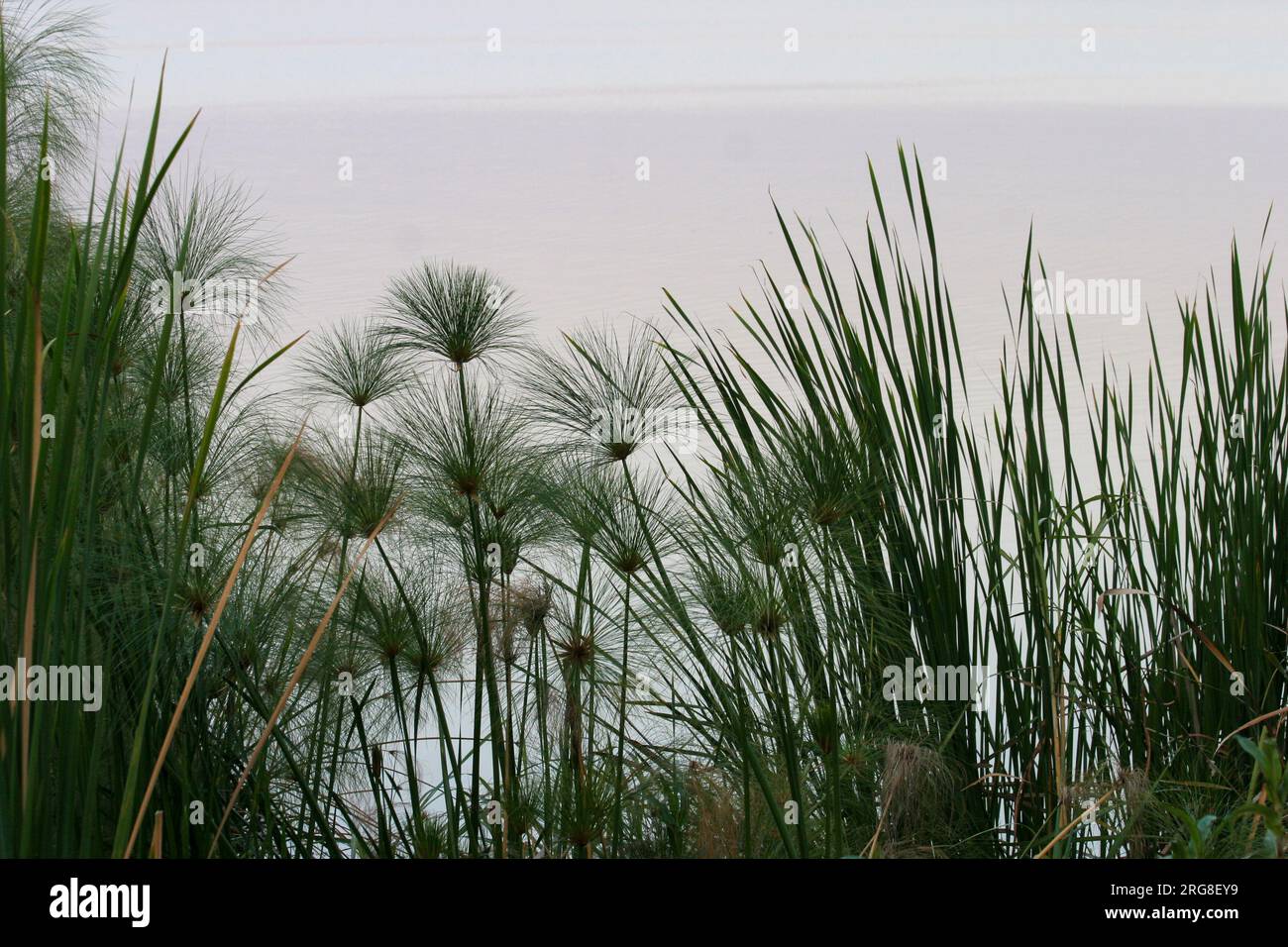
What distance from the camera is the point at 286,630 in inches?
56.6

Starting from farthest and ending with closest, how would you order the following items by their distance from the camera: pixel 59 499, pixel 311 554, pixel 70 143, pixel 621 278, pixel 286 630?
pixel 621 278, pixel 70 143, pixel 311 554, pixel 286 630, pixel 59 499

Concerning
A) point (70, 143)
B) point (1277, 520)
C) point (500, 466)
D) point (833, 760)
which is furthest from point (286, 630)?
point (1277, 520)

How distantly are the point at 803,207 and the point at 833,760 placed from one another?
2021mm
